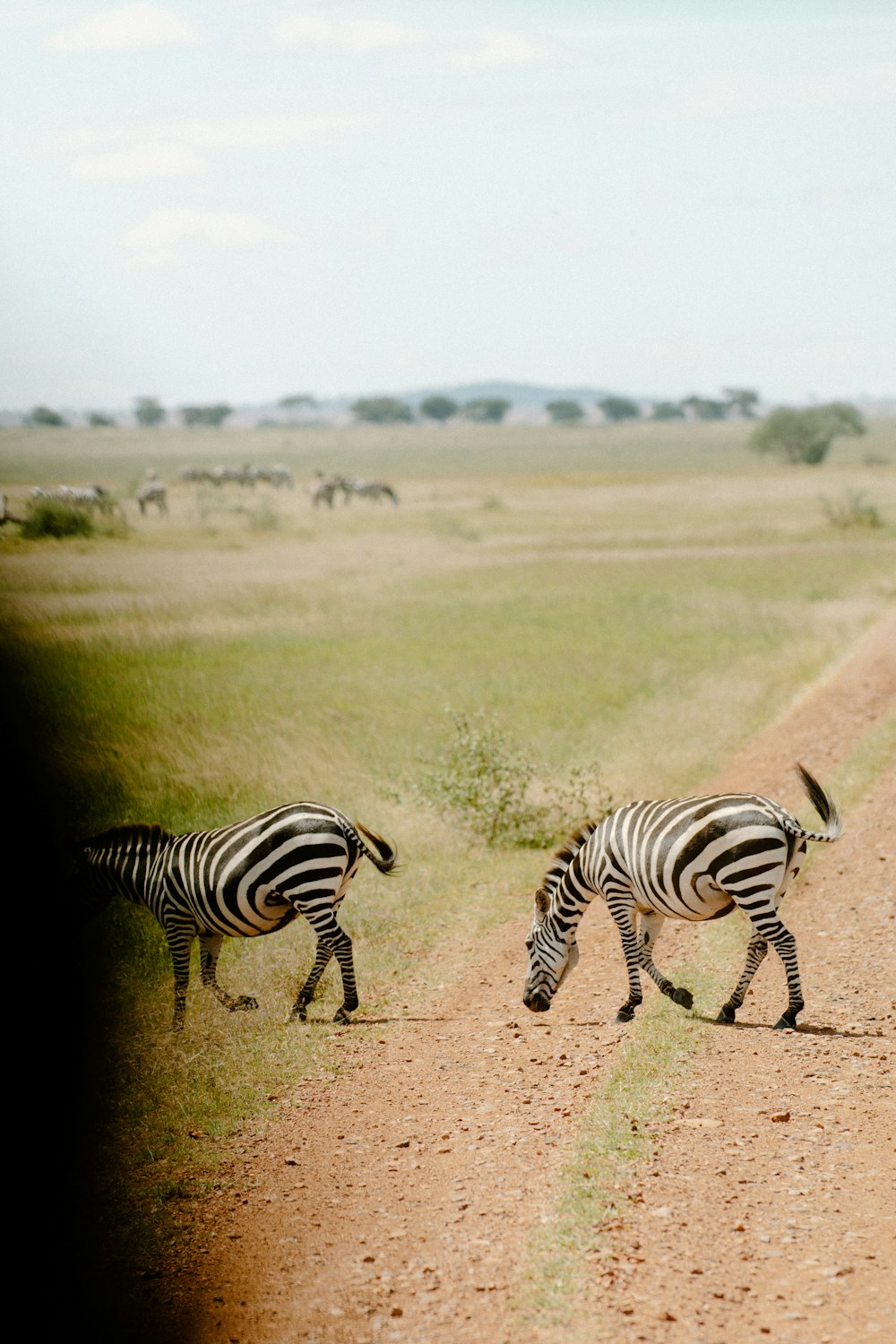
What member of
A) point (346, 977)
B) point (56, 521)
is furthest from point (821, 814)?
point (56, 521)

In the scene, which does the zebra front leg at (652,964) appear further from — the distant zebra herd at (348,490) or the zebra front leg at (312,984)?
the distant zebra herd at (348,490)

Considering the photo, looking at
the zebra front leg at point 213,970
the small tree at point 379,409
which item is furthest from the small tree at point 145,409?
the small tree at point 379,409

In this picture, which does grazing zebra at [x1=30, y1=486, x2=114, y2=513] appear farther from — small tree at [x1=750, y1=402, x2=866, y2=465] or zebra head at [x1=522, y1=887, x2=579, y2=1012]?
small tree at [x1=750, y1=402, x2=866, y2=465]

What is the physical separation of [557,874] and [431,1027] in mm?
1297

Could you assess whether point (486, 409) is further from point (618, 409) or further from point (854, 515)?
point (854, 515)

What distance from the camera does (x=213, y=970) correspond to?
7.76 metres

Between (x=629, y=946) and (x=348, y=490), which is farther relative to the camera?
(x=348, y=490)

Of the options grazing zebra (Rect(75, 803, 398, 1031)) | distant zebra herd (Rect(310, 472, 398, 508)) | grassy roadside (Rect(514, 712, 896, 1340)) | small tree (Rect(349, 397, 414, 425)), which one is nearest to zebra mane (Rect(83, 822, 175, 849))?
grazing zebra (Rect(75, 803, 398, 1031))

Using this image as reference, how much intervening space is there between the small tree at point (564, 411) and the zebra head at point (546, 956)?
139 m

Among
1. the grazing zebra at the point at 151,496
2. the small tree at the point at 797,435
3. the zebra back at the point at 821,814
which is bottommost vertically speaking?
the zebra back at the point at 821,814

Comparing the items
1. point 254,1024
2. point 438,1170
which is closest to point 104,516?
point 254,1024

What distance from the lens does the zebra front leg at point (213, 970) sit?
7699 millimetres

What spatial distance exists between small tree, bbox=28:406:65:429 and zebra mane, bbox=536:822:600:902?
12.4 ft

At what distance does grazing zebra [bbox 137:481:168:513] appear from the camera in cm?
1864
